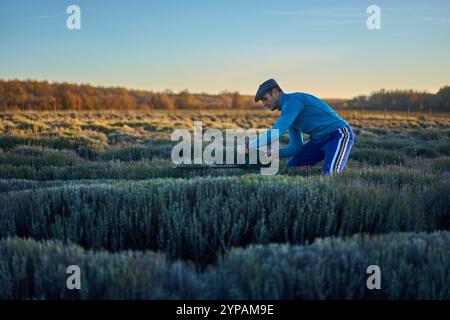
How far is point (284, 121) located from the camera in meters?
6.34

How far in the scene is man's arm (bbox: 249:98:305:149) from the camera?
6.16 meters

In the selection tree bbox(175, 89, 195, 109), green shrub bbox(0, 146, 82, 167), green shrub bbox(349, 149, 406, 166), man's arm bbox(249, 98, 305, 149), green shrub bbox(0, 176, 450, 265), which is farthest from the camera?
tree bbox(175, 89, 195, 109)

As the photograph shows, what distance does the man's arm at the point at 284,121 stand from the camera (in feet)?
20.2

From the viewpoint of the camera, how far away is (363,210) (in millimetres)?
4609

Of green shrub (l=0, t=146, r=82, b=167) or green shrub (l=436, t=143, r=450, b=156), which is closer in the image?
green shrub (l=0, t=146, r=82, b=167)

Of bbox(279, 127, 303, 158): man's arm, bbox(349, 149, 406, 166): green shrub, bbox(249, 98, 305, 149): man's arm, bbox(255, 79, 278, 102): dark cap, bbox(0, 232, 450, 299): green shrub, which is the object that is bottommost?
bbox(0, 232, 450, 299): green shrub

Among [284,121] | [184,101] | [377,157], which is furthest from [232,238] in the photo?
[184,101]

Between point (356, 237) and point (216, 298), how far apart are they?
131 centimetres

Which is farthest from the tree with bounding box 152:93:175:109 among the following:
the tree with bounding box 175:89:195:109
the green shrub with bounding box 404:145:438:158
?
the green shrub with bounding box 404:145:438:158

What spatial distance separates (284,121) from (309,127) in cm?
74

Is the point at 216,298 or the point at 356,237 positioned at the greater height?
the point at 356,237

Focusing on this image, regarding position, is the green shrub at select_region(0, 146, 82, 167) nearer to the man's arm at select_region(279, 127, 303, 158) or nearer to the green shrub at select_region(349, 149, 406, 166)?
the man's arm at select_region(279, 127, 303, 158)
